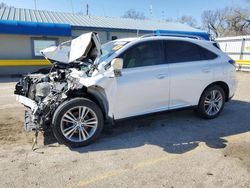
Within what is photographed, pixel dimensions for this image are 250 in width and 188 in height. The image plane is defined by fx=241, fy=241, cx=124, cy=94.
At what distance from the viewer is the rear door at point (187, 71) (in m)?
4.95

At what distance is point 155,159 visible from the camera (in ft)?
12.5

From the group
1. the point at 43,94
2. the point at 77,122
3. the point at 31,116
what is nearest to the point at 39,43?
the point at 43,94

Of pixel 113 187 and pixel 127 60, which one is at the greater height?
pixel 127 60

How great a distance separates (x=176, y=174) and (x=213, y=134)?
1805mm

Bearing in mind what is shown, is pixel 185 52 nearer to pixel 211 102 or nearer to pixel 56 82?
pixel 211 102

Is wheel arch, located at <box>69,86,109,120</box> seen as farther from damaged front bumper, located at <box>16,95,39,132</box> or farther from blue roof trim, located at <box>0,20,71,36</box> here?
blue roof trim, located at <box>0,20,71,36</box>

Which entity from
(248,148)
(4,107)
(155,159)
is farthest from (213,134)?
(4,107)

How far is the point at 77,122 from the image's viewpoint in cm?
422

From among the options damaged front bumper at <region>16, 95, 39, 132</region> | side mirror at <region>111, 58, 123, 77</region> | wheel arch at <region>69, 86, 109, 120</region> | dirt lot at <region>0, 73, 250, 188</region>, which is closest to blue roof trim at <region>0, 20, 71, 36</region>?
dirt lot at <region>0, 73, 250, 188</region>

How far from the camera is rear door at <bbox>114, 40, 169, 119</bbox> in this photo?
14.4 feet

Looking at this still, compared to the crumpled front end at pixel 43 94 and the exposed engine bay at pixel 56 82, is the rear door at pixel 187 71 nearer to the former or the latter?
the exposed engine bay at pixel 56 82

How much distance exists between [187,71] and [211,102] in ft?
3.73

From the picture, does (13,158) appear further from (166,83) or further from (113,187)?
(166,83)

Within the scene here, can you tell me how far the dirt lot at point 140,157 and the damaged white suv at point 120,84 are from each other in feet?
1.30
